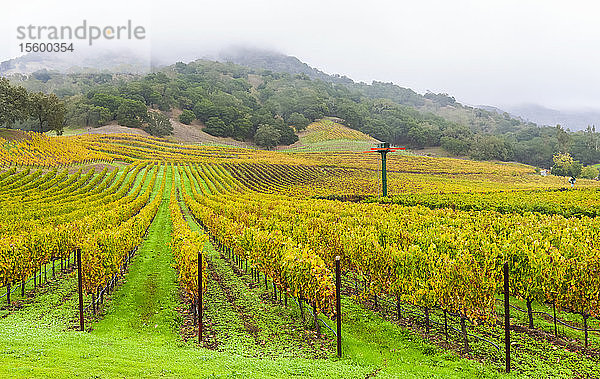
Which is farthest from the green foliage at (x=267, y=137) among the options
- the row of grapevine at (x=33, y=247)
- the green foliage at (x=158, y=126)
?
the row of grapevine at (x=33, y=247)

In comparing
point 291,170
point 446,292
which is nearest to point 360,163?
point 291,170

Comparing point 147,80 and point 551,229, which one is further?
point 147,80

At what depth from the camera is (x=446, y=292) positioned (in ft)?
35.7

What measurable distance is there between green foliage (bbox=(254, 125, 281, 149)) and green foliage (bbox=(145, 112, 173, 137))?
2905cm

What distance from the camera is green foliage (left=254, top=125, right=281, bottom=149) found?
427 feet

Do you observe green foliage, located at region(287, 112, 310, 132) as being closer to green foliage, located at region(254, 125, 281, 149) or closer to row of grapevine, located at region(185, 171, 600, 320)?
green foliage, located at region(254, 125, 281, 149)

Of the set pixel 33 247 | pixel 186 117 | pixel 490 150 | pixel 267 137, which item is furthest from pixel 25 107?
pixel 490 150

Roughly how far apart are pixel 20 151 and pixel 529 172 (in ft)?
376

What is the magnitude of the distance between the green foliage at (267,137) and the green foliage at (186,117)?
96.9 ft

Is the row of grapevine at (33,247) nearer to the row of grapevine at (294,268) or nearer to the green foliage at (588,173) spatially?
the row of grapevine at (294,268)

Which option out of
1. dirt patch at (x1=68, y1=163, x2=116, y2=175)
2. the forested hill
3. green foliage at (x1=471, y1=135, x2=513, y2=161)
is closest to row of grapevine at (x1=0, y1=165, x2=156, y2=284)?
dirt patch at (x1=68, y1=163, x2=116, y2=175)

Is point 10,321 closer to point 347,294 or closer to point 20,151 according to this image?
point 347,294

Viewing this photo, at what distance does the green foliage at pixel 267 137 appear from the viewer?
130000mm

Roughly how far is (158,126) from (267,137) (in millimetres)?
35325
